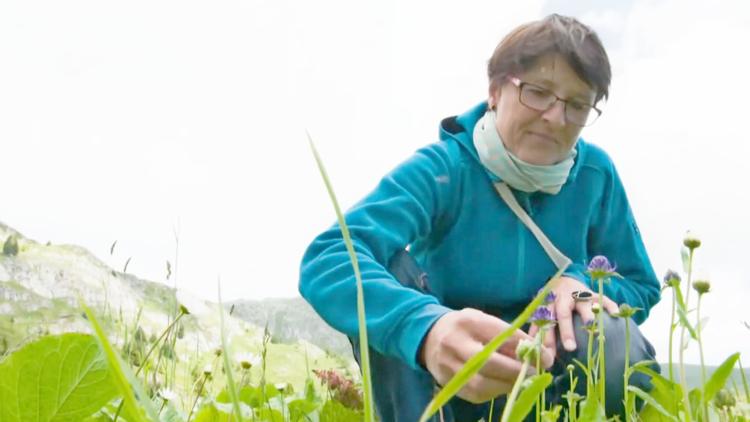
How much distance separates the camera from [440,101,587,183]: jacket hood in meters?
2.31

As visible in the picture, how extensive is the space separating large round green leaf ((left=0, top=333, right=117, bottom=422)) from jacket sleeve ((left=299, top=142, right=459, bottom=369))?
50 centimetres

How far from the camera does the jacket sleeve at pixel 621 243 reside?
8.28 feet

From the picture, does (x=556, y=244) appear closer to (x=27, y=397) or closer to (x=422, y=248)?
(x=422, y=248)

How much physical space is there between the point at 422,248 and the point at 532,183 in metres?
0.32

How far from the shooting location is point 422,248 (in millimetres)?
2314

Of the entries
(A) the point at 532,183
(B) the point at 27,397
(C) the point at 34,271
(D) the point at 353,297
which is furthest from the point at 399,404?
(C) the point at 34,271

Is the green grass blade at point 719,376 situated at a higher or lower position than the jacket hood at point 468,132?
lower

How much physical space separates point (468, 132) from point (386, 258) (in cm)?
65

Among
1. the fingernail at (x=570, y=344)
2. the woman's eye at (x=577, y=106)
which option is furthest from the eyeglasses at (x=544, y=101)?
the fingernail at (x=570, y=344)

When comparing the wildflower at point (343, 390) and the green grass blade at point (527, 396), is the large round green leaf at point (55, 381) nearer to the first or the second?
the green grass blade at point (527, 396)

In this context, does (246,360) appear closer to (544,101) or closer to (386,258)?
(386,258)

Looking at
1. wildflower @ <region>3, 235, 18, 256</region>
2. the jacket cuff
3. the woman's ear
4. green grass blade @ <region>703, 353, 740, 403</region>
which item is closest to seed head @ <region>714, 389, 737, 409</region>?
green grass blade @ <region>703, 353, 740, 403</region>

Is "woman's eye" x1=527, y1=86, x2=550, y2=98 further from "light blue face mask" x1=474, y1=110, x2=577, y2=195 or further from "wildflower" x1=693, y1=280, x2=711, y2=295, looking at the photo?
"wildflower" x1=693, y1=280, x2=711, y2=295

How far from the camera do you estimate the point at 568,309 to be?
202 centimetres
